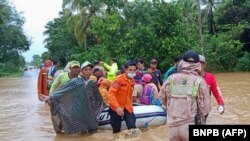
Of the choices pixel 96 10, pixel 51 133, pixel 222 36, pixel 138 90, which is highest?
pixel 96 10

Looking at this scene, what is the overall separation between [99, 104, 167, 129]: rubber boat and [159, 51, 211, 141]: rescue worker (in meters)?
3.87

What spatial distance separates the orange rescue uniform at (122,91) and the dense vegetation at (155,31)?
16.8 metres

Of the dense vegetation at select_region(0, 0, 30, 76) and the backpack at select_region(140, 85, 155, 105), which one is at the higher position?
the dense vegetation at select_region(0, 0, 30, 76)

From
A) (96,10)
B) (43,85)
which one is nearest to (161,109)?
(43,85)

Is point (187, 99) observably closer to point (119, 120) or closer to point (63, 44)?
point (119, 120)

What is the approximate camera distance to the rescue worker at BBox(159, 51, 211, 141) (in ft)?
13.3

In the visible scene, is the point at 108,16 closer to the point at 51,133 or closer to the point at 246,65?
the point at 246,65

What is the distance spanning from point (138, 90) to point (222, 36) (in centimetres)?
2366

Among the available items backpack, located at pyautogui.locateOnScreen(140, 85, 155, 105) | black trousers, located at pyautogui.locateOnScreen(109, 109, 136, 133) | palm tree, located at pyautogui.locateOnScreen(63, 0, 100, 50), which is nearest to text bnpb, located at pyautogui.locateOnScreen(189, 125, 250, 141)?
black trousers, located at pyautogui.locateOnScreen(109, 109, 136, 133)

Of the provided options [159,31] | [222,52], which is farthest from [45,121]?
[222,52]

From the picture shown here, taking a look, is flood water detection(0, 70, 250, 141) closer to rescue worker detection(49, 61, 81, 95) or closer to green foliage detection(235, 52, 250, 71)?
rescue worker detection(49, 61, 81, 95)

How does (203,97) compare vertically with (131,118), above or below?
above

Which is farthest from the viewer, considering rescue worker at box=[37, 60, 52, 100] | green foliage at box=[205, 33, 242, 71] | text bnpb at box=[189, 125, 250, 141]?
green foliage at box=[205, 33, 242, 71]

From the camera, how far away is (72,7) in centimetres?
3644
